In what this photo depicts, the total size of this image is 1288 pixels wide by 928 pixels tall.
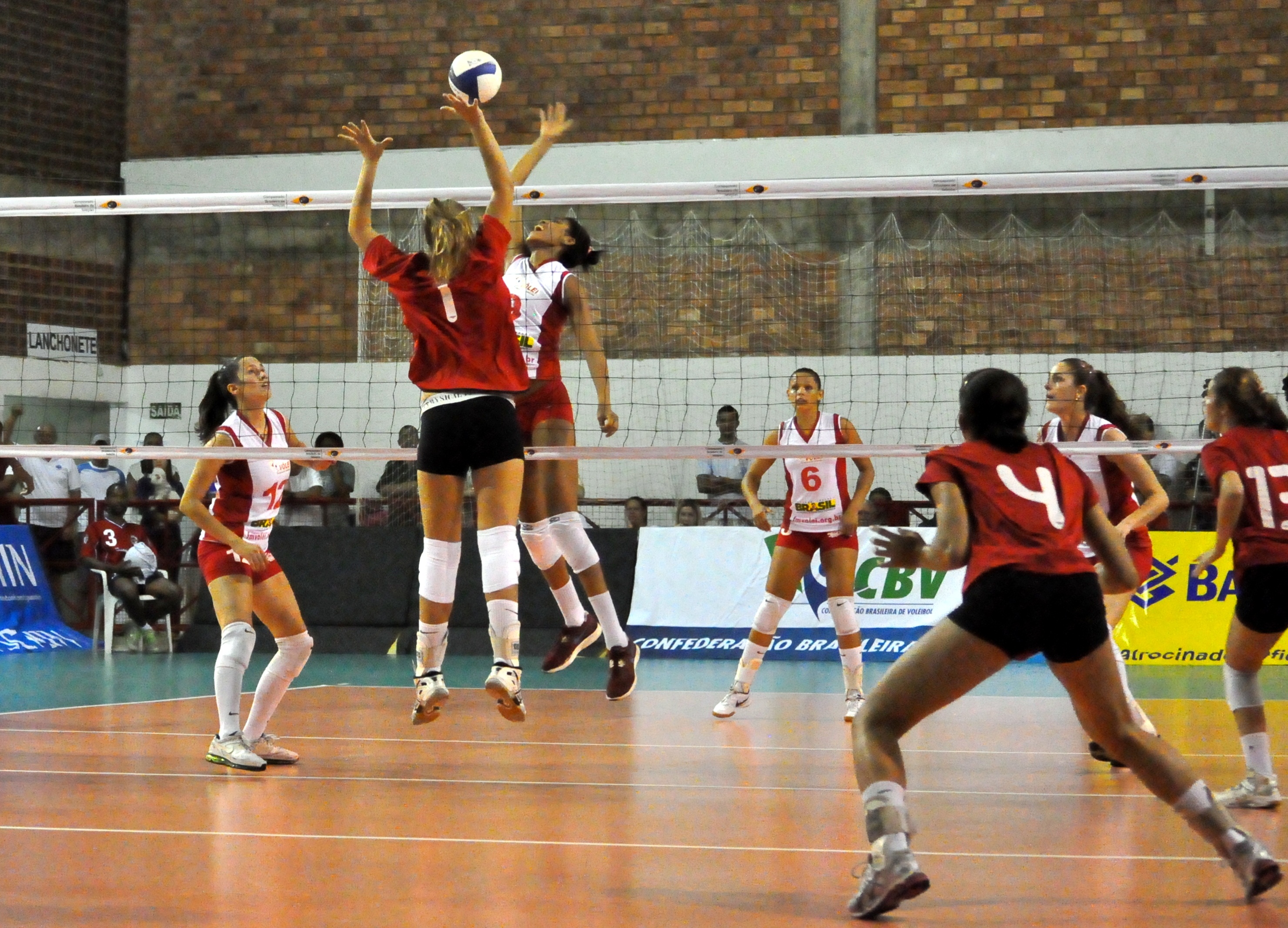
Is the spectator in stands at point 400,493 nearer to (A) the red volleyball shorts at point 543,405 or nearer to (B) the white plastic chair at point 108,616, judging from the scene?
(B) the white plastic chair at point 108,616

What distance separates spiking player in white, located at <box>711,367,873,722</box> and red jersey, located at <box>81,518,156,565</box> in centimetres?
673

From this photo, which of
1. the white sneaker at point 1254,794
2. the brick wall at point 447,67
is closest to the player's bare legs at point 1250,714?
the white sneaker at point 1254,794

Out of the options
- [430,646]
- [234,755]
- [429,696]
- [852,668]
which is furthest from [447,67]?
[429,696]

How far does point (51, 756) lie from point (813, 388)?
169 inches

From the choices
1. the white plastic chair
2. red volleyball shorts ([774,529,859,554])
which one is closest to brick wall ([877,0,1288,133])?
red volleyball shorts ([774,529,859,554])

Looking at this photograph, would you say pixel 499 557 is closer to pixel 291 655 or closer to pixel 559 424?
pixel 291 655

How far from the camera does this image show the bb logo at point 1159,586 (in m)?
11.5

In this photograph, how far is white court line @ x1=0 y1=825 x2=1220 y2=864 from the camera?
13.6ft

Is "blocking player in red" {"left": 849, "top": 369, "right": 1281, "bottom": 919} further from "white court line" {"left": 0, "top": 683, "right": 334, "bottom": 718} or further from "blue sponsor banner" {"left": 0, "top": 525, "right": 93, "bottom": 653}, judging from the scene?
"blue sponsor banner" {"left": 0, "top": 525, "right": 93, "bottom": 653}

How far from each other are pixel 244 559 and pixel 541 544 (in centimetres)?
133

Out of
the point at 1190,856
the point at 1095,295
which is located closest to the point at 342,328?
the point at 1095,295

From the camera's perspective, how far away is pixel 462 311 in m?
5.09

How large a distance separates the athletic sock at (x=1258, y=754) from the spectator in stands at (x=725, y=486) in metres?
7.49

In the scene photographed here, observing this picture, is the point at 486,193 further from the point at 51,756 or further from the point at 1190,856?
the point at 1190,856
